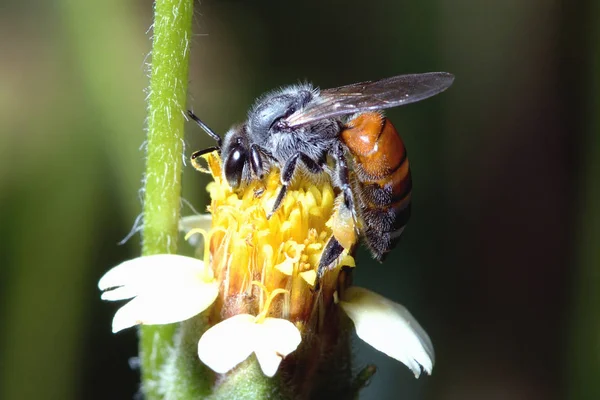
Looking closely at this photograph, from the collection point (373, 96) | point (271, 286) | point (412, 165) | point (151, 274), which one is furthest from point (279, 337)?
point (412, 165)

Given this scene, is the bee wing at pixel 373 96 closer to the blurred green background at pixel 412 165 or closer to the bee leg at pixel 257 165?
the bee leg at pixel 257 165

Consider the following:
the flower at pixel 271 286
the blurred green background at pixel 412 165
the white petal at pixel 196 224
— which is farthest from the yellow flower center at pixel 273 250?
the blurred green background at pixel 412 165

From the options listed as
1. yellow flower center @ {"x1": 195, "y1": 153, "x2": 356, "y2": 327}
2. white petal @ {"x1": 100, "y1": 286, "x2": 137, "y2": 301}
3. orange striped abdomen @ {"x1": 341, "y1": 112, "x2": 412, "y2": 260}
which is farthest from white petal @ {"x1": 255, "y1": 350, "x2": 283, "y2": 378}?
orange striped abdomen @ {"x1": 341, "y1": 112, "x2": 412, "y2": 260}

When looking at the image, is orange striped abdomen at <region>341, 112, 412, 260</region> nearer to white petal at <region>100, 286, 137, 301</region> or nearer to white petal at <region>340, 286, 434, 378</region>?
white petal at <region>340, 286, 434, 378</region>

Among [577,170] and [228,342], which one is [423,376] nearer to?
[577,170]

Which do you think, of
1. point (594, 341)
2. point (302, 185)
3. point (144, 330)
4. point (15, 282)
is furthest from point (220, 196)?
point (594, 341)

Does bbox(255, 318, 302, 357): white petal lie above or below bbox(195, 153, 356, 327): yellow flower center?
below

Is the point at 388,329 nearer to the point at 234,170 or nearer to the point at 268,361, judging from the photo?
the point at 268,361
